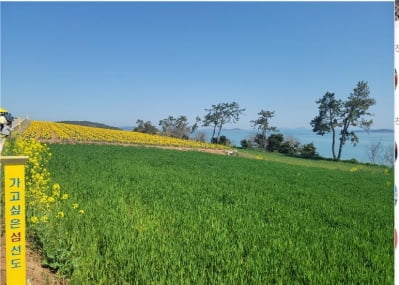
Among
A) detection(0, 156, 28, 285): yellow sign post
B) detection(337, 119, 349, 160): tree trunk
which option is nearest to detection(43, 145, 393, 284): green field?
detection(0, 156, 28, 285): yellow sign post

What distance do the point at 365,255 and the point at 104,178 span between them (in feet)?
24.5

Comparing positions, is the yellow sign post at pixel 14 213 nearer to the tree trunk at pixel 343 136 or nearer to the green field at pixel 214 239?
the green field at pixel 214 239

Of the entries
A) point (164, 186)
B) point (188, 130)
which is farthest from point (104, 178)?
point (188, 130)

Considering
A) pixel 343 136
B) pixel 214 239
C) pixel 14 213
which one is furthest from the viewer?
pixel 343 136

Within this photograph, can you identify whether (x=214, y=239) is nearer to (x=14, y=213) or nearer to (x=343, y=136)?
(x=14, y=213)

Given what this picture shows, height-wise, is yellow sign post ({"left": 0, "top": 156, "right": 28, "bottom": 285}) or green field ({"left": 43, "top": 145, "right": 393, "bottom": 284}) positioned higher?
yellow sign post ({"left": 0, "top": 156, "right": 28, "bottom": 285})

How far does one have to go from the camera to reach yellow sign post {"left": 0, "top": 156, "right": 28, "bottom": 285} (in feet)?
Answer: 8.10

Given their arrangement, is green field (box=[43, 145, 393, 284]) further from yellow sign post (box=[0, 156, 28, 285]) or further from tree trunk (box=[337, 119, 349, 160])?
tree trunk (box=[337, 119, 349, 160])

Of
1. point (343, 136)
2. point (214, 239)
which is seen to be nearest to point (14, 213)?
point (214, 239)

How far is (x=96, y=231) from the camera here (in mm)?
4957

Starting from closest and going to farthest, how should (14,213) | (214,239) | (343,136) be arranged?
(14,213) < (214,239) < (343,136)

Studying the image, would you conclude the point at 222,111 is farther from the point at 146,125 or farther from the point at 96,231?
the point at 96,231

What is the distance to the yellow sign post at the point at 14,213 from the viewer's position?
8.10ft

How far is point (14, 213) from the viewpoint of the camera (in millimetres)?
2482
